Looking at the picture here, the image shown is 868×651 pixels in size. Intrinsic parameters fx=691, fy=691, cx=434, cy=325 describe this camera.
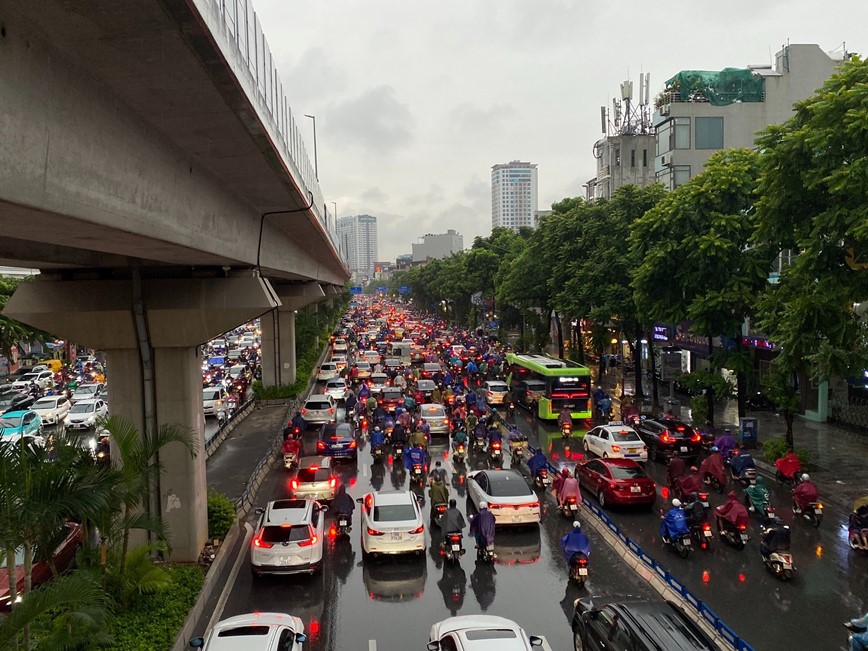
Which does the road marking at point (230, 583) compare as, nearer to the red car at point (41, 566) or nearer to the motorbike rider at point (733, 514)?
the red car at point (41, 566)

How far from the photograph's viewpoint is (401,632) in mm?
10172

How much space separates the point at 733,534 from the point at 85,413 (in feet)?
83.2

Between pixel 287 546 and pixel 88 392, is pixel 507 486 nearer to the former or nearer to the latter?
pixel 287 546

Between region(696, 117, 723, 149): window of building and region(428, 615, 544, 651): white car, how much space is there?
134 feet

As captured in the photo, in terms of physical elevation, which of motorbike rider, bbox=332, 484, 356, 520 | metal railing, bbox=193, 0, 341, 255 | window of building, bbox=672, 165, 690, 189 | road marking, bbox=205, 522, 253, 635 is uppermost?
window of building, bbox=672, 165, 690, 189

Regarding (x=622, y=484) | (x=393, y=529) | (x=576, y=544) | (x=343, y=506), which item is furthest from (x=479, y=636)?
(x=622, y=484)

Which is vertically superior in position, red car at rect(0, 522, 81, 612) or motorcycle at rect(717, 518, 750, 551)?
red car at rect(0, 522, 81, 612)

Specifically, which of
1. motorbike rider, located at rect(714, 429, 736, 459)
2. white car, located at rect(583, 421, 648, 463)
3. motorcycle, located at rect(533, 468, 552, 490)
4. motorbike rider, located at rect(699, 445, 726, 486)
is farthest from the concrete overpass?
motorbike rider, located at rect(714, 429, 736, 459)

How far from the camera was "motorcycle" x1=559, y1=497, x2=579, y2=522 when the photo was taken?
1543 cm

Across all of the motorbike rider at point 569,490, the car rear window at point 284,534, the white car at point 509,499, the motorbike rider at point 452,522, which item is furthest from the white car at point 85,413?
the motorbike rider at point 569,490

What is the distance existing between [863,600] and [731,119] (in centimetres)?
3843

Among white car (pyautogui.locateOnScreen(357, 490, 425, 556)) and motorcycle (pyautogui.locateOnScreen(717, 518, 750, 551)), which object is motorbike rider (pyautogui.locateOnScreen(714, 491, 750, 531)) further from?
white car (pyautogui.locateOnScreen(357, 490, 425, 556))

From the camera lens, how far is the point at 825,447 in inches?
883

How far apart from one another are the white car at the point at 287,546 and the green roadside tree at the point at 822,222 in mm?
13198
